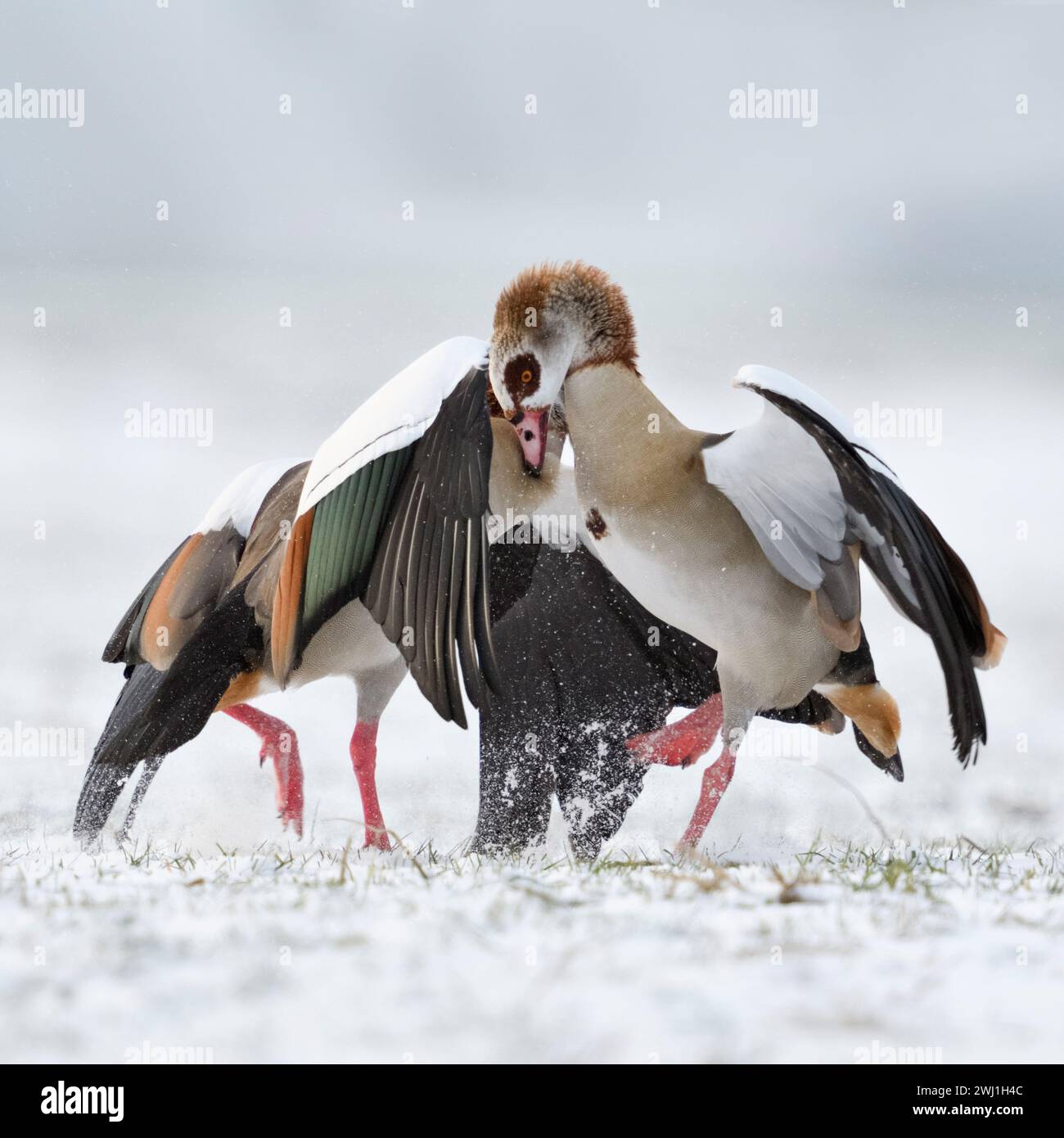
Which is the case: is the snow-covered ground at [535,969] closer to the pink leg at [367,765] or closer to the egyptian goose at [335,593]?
the egyptian goose at [335,593]

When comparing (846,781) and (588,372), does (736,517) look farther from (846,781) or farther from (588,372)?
(846,781)

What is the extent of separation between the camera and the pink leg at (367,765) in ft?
17.0

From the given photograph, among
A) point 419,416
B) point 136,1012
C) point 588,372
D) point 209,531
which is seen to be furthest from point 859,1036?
point 209,531

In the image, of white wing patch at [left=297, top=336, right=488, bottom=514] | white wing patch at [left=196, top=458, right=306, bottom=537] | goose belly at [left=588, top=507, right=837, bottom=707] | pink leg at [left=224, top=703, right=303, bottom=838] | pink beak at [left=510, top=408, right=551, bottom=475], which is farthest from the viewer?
white wing patch at [left=196, top=458, right=306, bottom=537]

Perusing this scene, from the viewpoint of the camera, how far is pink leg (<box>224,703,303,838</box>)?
17.4ft

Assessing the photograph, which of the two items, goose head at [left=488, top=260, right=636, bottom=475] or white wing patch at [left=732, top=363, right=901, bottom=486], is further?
goose head at [left=488, top=260, right=636, bottom=475]

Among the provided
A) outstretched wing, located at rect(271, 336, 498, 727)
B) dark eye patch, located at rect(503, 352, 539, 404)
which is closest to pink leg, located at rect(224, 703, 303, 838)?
outstretched wing, located at rect(271, 336, 498, 727)

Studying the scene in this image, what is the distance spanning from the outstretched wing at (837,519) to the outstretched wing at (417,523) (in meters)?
0.95

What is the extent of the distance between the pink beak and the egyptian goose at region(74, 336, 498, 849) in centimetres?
34

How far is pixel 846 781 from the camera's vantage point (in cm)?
473

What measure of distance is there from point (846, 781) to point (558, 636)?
5.25 feet

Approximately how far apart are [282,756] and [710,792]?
1925 millimetres

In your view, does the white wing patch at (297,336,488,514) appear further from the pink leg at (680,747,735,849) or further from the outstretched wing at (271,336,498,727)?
the pink leg at (680,747,735,849)

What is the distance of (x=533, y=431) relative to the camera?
471cm
